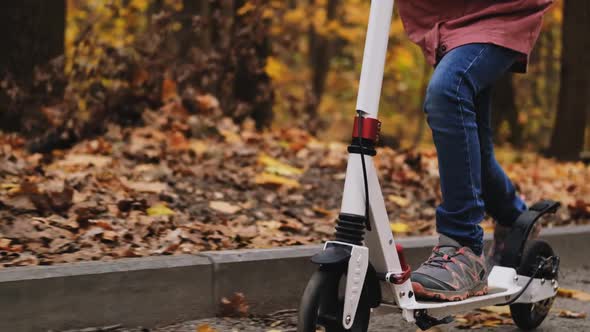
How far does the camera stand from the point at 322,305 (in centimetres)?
273

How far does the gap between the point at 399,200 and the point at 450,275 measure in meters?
2.97

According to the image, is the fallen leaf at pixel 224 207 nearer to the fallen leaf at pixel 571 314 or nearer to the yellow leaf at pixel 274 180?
the yellow leaf at pixel 274 180

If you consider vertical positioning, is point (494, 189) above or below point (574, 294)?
above

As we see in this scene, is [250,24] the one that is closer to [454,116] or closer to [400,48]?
[454,116]

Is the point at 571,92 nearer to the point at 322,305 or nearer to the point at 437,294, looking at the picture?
the point at 437,294

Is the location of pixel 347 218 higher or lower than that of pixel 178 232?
higher

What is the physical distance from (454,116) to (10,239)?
2.06 meters

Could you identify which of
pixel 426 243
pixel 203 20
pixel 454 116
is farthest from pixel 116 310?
pixel 203 20

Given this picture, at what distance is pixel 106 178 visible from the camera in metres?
5.30

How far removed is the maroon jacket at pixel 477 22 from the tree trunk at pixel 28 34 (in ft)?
13.5

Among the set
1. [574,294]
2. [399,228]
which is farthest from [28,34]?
[574,294]

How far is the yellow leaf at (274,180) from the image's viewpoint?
5.91 m

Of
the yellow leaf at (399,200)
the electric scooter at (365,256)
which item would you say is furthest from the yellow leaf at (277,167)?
the electric scooter at (365,256)

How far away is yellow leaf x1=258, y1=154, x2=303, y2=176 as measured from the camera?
20.5 feet
